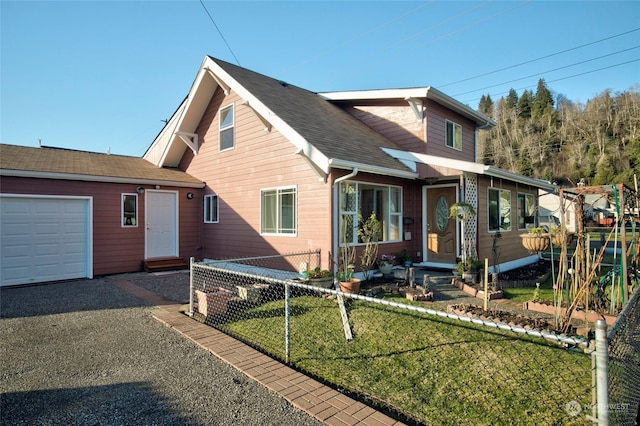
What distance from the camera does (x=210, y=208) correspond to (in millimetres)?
12711

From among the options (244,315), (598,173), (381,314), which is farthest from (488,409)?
(598,173)

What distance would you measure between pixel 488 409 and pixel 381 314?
263 cm

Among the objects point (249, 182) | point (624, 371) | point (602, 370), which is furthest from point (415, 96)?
point (602, 370)

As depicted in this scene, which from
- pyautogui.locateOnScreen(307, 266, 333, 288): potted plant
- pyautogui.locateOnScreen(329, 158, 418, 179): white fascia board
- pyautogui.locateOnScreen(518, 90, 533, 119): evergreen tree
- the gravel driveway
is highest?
pyautogui.locateOnScreen(518, 90, 533, 119): evergreen tree

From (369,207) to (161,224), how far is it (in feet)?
23.4

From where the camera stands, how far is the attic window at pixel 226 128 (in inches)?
464

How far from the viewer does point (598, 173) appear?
127 ft

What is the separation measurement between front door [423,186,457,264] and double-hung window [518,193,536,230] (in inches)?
144

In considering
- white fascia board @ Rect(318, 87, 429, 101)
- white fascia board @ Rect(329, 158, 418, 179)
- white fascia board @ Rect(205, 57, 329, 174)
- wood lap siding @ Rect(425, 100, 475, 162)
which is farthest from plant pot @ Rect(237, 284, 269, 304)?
white fascia board @ Rect(318, 87, 429, 101)

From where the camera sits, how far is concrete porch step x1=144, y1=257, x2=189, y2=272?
449 inches

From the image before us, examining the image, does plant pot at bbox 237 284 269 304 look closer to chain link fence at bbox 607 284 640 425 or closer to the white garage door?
chain link fence at bbox 607 284 640 425

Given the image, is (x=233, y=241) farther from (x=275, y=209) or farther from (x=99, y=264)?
(x=99, y=264)

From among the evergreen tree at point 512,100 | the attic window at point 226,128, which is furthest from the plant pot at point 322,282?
the evergreen tree at point 512,100

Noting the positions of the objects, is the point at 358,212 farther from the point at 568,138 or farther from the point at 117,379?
the point at 568,138
